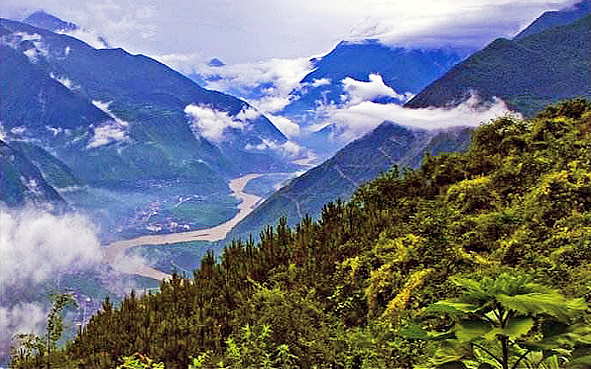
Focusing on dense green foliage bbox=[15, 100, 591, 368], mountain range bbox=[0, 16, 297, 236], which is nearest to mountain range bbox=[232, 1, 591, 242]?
dense green foliage bbox=[15, 100, 591, 368]

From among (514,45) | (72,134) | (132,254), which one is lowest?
(132,254)

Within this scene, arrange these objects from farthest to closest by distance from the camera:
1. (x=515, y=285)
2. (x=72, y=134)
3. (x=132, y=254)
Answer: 1. (x=72, y=134)
2. (x=132, y=254)
3. (x=515, y=285)

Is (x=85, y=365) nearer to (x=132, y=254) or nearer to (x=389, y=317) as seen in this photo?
(x=389, y=317)

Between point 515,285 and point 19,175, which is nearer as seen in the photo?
point 515,285

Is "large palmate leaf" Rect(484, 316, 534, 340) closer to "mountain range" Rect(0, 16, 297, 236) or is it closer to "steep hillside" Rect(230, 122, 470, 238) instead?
"steep hillside" Rect(230, 122, 470, 238)

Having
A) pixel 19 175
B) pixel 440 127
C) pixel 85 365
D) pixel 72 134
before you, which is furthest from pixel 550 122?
pixel 72 134

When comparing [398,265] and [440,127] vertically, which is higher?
[440,127]

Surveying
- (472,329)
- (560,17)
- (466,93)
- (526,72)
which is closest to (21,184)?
(466,93)
